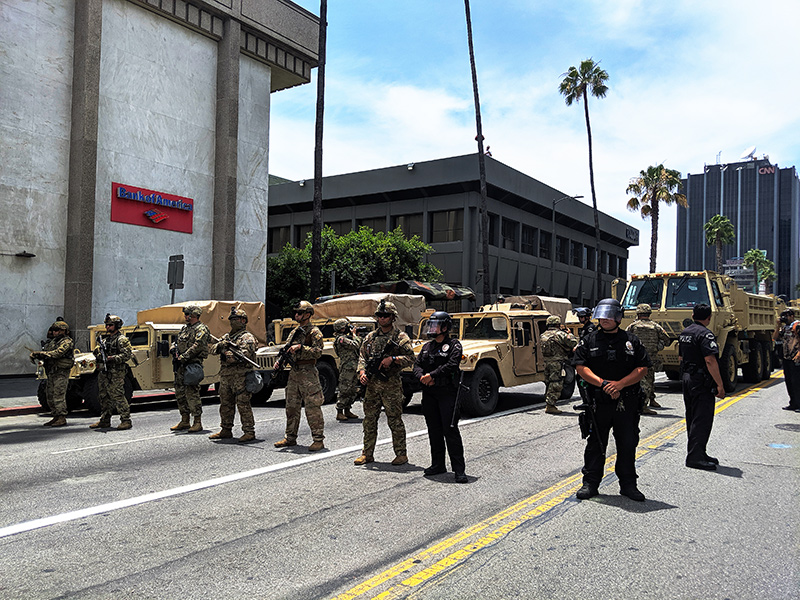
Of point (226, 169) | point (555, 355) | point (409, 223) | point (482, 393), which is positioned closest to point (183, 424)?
point (482, 393)

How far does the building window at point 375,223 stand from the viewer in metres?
44.5

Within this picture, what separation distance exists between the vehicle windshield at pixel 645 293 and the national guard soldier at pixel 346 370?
757 centimetres

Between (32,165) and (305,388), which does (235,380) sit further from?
(32,165)

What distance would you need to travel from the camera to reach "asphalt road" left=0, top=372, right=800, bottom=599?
3.95m

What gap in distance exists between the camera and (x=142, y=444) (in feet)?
28.7

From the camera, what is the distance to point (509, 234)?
1791 inches

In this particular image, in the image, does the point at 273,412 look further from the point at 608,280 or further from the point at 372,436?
the point at 608,280

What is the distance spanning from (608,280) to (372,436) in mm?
57485

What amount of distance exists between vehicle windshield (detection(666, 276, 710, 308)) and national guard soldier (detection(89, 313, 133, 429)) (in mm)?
11643

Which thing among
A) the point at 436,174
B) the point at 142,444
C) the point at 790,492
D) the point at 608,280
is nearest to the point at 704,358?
the point at 790,492

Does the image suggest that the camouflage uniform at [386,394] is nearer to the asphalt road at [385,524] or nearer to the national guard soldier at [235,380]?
the asphalt road at [385,524]

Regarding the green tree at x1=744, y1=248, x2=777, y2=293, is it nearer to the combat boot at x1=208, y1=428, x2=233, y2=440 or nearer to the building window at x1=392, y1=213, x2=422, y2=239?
the building window at x1=392, y1=213, x2=422, y2=239

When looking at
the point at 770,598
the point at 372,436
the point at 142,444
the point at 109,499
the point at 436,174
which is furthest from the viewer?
the point at 436,174

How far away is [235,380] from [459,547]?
16.4ft
